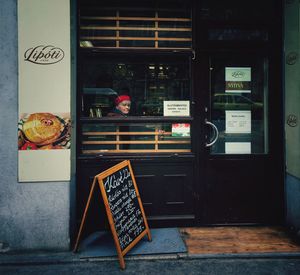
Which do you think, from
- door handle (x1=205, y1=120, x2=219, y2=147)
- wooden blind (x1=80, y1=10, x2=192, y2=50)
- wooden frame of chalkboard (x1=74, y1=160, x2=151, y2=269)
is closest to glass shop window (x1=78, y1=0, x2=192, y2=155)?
wooden blind (x1=80, y1=10, x2=192, y2=50)

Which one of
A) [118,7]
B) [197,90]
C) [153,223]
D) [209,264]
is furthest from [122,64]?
[209,264]

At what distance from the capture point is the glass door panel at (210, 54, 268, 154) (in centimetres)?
464

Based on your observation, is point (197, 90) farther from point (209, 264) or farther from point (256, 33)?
point (209, 264)

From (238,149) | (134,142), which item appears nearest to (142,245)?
(134,142)

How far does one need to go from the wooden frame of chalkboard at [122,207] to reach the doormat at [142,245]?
0.12 metres

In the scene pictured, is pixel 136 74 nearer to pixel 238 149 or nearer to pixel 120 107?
pixel 120 107

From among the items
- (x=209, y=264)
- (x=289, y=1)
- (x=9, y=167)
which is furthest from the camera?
(x=289, y=1)

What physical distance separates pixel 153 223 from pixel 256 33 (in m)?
3.39

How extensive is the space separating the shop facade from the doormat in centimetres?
21

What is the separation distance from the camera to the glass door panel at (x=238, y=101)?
4.64 meters

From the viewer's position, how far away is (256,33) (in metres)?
4.61

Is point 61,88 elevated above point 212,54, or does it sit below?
below

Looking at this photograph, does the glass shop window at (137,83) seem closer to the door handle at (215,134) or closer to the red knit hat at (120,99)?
the red knit hat at (120,99)

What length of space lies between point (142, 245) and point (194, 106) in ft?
7.22
